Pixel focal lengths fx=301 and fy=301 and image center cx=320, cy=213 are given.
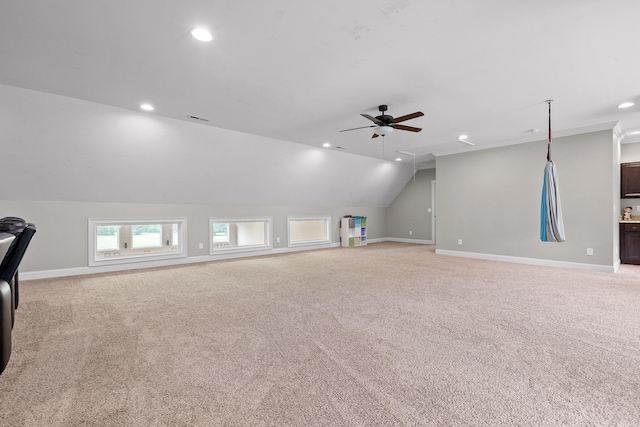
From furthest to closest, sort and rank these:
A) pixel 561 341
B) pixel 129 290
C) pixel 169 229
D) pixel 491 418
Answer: pixel 169 229 → pixel 129 290 → pixel 561 341 → pixel 491 418

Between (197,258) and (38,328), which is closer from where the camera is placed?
(38,328)

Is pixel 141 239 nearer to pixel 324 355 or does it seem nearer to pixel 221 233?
pixel 221 233

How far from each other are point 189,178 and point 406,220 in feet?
23.6

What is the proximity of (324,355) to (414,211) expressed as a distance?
8537 millimetres

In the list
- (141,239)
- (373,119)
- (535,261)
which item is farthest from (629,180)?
(141,239)

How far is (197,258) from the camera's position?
645 centimetres

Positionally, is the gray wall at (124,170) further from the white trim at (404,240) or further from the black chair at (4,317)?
the white trim at (404,240)

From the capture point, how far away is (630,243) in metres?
6.04

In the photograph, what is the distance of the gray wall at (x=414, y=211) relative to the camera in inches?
385

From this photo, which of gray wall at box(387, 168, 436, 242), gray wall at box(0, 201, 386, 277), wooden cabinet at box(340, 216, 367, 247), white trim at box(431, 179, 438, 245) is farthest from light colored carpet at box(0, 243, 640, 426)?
gray wall at box(387, 168, 436, 242)

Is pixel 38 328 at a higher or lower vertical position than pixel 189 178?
lower

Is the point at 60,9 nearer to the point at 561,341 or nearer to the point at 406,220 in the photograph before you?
the point at 561,341

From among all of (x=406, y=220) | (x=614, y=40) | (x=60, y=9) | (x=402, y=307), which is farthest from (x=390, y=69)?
(x=406, y=220)

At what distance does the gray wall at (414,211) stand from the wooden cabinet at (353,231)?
5.15 ft
